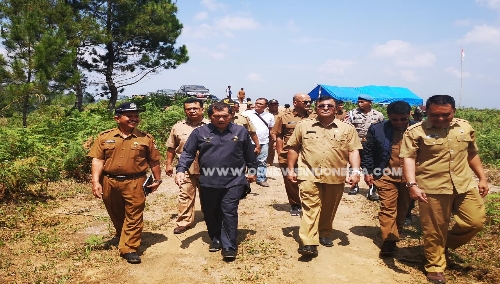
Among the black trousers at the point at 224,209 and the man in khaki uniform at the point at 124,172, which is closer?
the man in khaki uniform at the point at 124,172

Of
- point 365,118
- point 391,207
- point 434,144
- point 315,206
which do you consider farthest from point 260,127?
point 434,144

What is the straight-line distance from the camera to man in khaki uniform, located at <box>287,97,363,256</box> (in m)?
4.53

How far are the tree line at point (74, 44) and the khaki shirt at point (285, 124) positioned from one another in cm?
822

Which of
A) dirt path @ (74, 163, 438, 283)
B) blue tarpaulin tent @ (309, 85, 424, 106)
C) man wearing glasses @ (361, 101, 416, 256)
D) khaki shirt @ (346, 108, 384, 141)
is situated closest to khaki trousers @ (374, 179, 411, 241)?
man wearing glasses @ (361, 101, 416, 256)

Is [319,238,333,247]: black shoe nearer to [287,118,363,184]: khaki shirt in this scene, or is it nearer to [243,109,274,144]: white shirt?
Answer: [287,118,363,184]: khaki shirt

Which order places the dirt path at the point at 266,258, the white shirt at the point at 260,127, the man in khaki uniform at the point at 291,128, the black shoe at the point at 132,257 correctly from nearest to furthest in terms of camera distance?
the dirt path at the point at 266,258 → the black shoe at the point at 132,257 → the man in khaki uniform at the point at 291,128 → the white shirt at the point at 260,127

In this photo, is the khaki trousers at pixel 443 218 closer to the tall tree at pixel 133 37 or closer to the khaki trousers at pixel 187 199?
the khaki trousers at pixel 187 199

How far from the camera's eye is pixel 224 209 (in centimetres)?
460

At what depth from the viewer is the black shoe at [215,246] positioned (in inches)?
187

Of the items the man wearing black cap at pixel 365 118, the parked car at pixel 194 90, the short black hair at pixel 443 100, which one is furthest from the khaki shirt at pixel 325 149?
the parked car at pixel 194 90

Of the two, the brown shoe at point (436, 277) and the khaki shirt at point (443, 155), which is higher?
the khaki shirt at point (443, 155)

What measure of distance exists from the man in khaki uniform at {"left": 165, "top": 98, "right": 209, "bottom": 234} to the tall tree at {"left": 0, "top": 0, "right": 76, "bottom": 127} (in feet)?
27.7

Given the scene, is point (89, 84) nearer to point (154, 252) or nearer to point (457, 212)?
point (154, 252)

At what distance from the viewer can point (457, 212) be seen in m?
3.96
